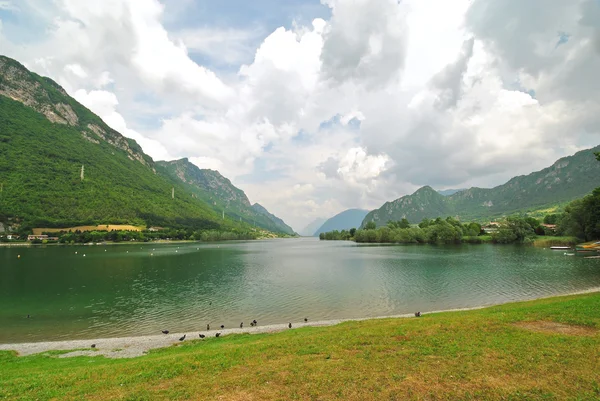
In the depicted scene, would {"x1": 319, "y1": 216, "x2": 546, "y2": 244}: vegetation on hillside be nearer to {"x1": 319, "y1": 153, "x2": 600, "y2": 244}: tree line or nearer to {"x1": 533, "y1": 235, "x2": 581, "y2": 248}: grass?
{"x1": 319, "y1": 153, "x2": 600, "y2": 244}: tree line

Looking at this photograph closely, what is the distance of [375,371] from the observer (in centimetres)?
1334

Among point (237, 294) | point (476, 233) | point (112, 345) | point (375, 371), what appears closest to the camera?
point (375, 371)

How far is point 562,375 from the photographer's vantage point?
38.8 feet

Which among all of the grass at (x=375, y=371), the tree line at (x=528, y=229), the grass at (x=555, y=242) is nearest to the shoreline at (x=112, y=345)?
the grass at (x=375, y=371)

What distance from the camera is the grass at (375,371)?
37.5ft

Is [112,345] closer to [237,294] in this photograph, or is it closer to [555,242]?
[237,294]

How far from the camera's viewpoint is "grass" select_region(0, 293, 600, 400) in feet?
37.5

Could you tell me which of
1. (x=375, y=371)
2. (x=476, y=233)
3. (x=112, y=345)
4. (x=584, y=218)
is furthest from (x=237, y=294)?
(x=476, y=233)

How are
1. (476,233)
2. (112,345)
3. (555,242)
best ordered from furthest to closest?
(476,233) → (555,242) → (112,345)

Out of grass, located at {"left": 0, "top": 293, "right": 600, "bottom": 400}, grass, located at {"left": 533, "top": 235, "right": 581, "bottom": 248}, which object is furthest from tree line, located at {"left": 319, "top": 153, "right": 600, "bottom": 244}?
grass, located at {"left": 0, "top": 293, "right": 600, "bottom": 400}

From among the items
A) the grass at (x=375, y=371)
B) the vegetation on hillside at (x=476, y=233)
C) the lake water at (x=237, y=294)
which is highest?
the vegetation on hillside at (x=476, y=233)

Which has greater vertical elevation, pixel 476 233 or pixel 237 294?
pixel 476 233

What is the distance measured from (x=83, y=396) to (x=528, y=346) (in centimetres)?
2144

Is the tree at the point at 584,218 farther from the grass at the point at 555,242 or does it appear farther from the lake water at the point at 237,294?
the lake water at the point at 237,294
